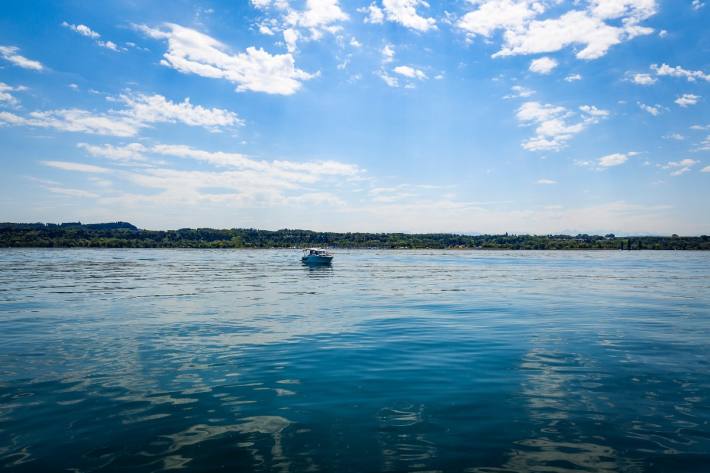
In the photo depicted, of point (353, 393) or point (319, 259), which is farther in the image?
point (319, 259)

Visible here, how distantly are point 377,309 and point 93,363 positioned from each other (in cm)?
2202

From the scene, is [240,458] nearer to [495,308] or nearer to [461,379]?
[461,379]

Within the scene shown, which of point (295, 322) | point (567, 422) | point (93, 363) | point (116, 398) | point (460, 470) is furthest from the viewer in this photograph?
point (295, 322)

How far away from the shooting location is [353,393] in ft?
50.2

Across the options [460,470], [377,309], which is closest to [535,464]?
[460,470]

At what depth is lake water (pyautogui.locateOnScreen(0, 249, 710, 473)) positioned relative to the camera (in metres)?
10.7

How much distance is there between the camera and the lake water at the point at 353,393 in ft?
35.1

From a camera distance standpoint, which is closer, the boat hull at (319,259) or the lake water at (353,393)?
the lake water at (353,393)

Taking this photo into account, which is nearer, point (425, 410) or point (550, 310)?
point (425, 410)

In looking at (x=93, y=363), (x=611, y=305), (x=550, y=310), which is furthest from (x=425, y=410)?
(x=611, y=305)

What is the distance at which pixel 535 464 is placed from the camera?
33.7 feet

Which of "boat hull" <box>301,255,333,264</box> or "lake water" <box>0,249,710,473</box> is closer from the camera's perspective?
"lake water" <box>0,249,710,473</box>

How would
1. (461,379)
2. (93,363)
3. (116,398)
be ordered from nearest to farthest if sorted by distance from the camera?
(116,398) → (461,379) → (93,363)

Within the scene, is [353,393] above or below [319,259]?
below
